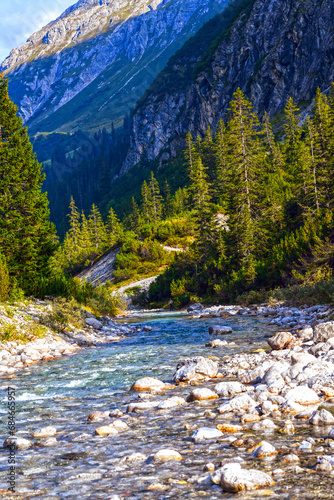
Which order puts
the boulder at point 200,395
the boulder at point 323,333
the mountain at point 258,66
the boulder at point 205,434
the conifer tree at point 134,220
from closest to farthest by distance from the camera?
the boulder at point 205,434
the boulder at point 200,395
the boulder at point 323,333
the mountain at point 258,66
the conifer tree at point 134,220

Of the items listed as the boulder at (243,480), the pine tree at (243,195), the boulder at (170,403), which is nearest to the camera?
the boulder at (243,480)

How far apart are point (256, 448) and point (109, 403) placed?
3967 millimetres

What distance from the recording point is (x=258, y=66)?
95.4m

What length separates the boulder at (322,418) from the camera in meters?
6.31

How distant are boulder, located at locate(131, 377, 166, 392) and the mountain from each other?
78.3m

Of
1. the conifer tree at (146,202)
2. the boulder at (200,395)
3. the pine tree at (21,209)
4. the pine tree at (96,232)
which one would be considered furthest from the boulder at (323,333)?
the pine tree at (96,232)

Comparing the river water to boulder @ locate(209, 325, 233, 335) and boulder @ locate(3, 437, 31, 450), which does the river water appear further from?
boulder @ locate(209, 325, 233, 335)

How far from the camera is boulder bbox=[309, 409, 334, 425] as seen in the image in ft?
20.7

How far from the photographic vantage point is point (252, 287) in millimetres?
31484

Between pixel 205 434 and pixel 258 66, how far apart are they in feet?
330

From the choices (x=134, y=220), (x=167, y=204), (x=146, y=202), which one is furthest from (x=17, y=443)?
(x=134, y=220)

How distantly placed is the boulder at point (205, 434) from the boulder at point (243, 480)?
4.92 ft

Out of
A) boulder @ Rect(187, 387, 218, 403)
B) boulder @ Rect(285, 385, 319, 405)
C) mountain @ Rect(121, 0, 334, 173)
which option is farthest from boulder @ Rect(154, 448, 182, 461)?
mountain @ Rect(121, 0, 334, 173)

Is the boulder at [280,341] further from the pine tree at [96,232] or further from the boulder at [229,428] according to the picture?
the pine tree at [96,232]
